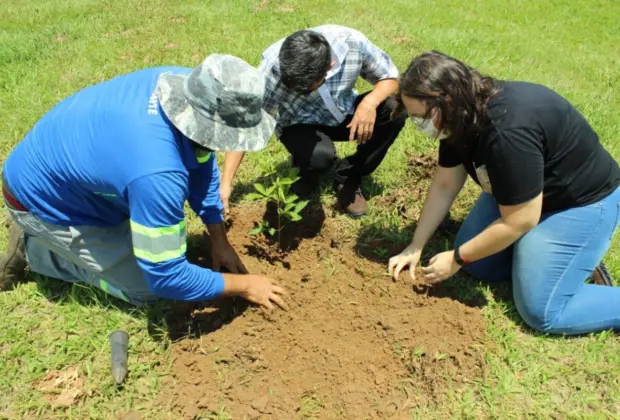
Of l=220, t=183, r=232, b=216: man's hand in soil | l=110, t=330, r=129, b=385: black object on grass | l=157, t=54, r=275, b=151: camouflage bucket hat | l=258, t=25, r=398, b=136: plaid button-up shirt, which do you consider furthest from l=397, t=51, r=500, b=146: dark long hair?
l=110, t=330, r=129, b=385: black object on grass

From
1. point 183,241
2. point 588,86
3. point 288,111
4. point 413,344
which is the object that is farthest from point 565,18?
point 183,241

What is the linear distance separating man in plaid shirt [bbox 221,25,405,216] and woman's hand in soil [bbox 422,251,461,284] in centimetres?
91

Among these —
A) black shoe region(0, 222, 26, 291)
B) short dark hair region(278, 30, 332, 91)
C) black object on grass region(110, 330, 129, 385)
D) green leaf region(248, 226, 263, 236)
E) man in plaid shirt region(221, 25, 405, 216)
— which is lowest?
black object on grass region(110, 330, 129, 385)

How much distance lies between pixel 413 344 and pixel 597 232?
3.82 feet

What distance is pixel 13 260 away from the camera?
288cm

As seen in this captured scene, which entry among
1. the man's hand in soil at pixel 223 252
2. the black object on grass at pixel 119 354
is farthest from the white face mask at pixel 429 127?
the black object on grass at pixel 119 354

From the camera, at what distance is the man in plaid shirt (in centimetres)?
317

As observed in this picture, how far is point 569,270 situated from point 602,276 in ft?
1.38

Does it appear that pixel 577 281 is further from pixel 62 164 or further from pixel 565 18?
pixel 565 18

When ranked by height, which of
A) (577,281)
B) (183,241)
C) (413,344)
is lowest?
(413,344)

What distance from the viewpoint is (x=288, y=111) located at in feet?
11.0

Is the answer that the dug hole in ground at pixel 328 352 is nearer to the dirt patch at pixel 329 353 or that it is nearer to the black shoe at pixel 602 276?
the dirt patch at pixel 329 353

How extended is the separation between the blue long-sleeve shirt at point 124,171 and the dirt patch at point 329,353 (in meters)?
0.40

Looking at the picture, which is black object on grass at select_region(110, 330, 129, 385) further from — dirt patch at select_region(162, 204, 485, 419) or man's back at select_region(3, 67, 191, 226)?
man's back at select_region(3, 67, 191, 226)
